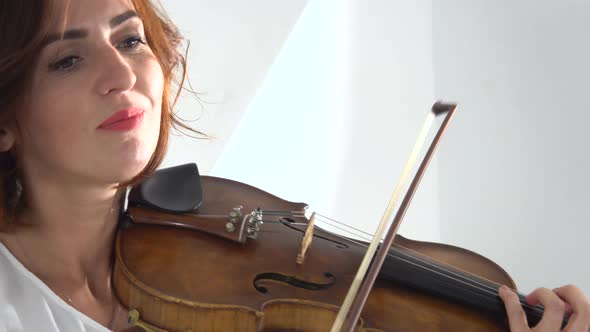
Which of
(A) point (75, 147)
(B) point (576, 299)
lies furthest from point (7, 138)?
(B) point (576, 299)

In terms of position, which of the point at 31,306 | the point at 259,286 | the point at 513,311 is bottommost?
the point at 31,306

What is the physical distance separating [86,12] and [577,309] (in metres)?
0.60

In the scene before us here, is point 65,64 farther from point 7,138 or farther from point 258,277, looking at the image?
point 258,277

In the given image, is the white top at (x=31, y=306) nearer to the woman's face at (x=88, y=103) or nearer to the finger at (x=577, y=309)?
the woman's face at (x=88, y=103)

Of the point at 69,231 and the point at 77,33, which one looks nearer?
the point at 77,33

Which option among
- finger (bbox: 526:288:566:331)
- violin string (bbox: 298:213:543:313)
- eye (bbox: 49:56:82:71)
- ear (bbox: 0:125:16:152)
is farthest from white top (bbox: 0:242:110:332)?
finger (bbox: 526:288:566:331)

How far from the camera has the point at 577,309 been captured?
689 millimetres

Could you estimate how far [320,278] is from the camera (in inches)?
29.1

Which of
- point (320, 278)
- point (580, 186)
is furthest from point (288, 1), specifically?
point (320, 278)

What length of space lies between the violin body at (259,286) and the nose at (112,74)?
170 mm

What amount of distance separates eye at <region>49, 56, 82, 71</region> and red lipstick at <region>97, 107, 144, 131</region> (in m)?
0.07

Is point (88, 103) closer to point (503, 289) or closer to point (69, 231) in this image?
point (69, 231)

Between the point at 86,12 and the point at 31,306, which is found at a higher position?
the point at 86,12

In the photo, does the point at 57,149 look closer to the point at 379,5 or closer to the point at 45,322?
the point at 45,322
